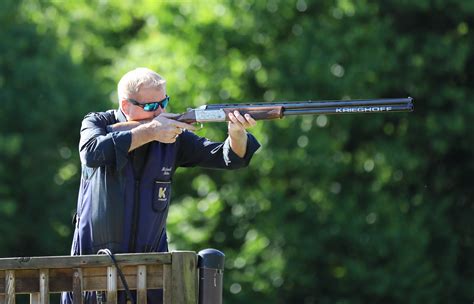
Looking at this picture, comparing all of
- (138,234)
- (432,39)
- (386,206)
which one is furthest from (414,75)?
(138,234)

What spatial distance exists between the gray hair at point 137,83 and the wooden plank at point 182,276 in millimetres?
1075

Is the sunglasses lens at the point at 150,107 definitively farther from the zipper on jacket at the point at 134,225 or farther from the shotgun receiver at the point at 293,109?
the zipper on jacket at the point at 134,225

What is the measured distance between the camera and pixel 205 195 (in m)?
21.2

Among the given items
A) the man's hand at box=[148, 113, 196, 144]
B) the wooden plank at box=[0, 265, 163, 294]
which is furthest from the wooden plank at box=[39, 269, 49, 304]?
the man's hand at box=[148, 113, 196, 144]

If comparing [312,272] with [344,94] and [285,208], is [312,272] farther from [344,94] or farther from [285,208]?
[344,94]

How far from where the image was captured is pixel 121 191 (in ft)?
22.5

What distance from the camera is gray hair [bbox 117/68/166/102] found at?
7012mm

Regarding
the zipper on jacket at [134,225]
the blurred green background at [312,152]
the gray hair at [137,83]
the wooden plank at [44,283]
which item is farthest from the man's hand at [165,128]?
the blurred green background at [312,152]

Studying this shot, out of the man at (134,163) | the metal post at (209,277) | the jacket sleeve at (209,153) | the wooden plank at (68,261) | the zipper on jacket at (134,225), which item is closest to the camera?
the wooden plank at (68,261)

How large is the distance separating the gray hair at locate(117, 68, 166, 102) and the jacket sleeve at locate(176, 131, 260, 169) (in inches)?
15.2

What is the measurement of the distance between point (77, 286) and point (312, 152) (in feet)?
46.2

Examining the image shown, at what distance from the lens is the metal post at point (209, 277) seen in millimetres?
6636

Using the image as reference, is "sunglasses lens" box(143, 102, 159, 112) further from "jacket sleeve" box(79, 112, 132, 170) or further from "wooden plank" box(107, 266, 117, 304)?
"wooden plank" box(107, 266, 117, 304)

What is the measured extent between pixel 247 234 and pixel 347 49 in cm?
361
